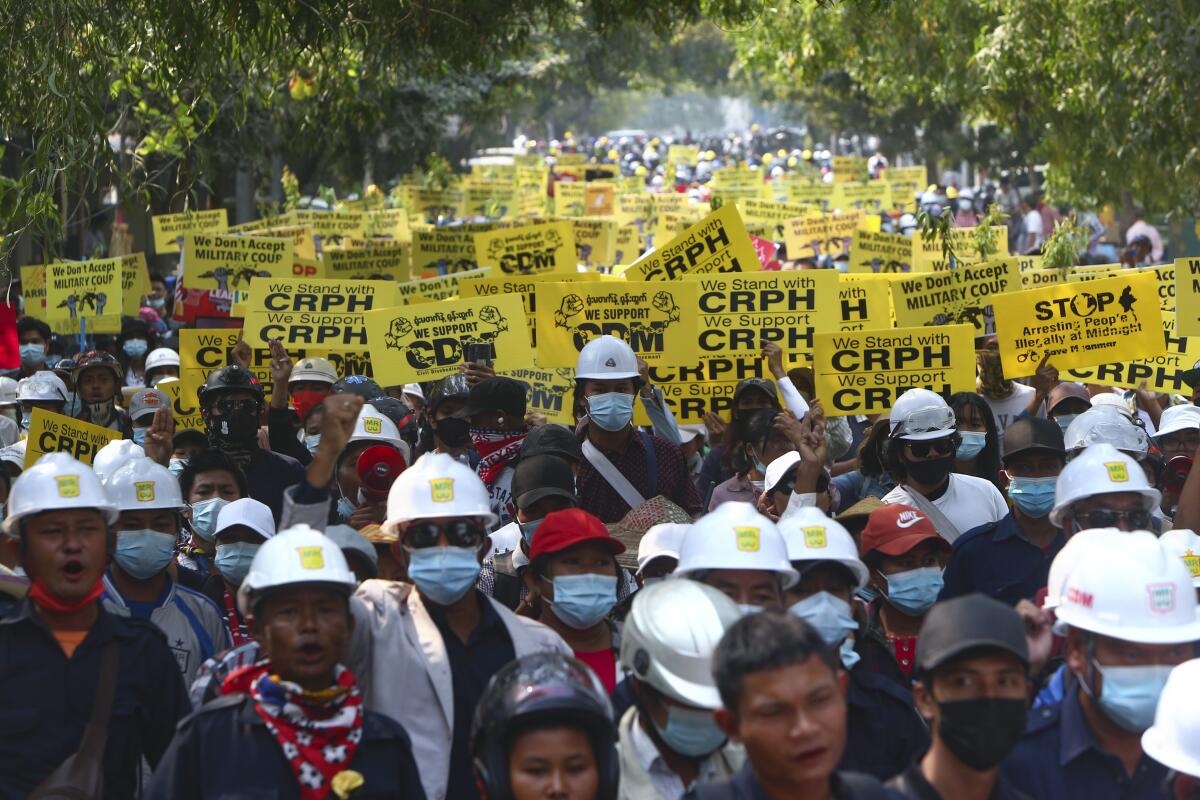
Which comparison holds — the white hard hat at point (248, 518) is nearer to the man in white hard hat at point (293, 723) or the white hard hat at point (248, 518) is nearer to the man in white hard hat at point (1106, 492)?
the man in white hard hat at point (293, 723)

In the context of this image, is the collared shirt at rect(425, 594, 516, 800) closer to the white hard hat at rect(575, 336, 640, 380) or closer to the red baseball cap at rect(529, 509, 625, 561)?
the red baseball cap at rect(529, 509, 625, 561)

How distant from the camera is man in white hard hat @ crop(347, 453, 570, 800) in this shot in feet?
16.1

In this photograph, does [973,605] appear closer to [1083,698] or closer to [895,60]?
[1083,698]

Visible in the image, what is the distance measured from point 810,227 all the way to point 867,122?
100ft

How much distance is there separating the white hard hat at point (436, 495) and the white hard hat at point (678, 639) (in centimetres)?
96

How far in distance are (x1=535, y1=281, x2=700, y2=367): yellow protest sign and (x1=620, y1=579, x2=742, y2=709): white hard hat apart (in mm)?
5209

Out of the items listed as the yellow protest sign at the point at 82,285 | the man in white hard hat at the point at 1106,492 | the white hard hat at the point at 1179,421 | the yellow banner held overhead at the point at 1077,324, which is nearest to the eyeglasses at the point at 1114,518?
the man in white hard hat at the point at 1106,492

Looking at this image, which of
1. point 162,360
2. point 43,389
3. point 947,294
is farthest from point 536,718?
point 162,360

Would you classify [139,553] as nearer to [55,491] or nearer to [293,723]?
[55,491]

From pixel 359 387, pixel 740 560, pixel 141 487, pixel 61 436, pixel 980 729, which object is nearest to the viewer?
pixel 980 729

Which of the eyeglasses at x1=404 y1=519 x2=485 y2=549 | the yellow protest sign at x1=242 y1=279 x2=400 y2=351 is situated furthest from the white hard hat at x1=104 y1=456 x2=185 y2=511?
the yellow protest sign at x1=242 y1=279 x2=400 y2=351

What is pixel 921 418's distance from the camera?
24.3ft

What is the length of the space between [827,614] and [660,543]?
0.95 m

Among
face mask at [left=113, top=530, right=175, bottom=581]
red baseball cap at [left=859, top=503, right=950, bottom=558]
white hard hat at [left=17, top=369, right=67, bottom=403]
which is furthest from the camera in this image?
Answer: white hard hat at [left=17, top=369, right=67, bottom=403]
